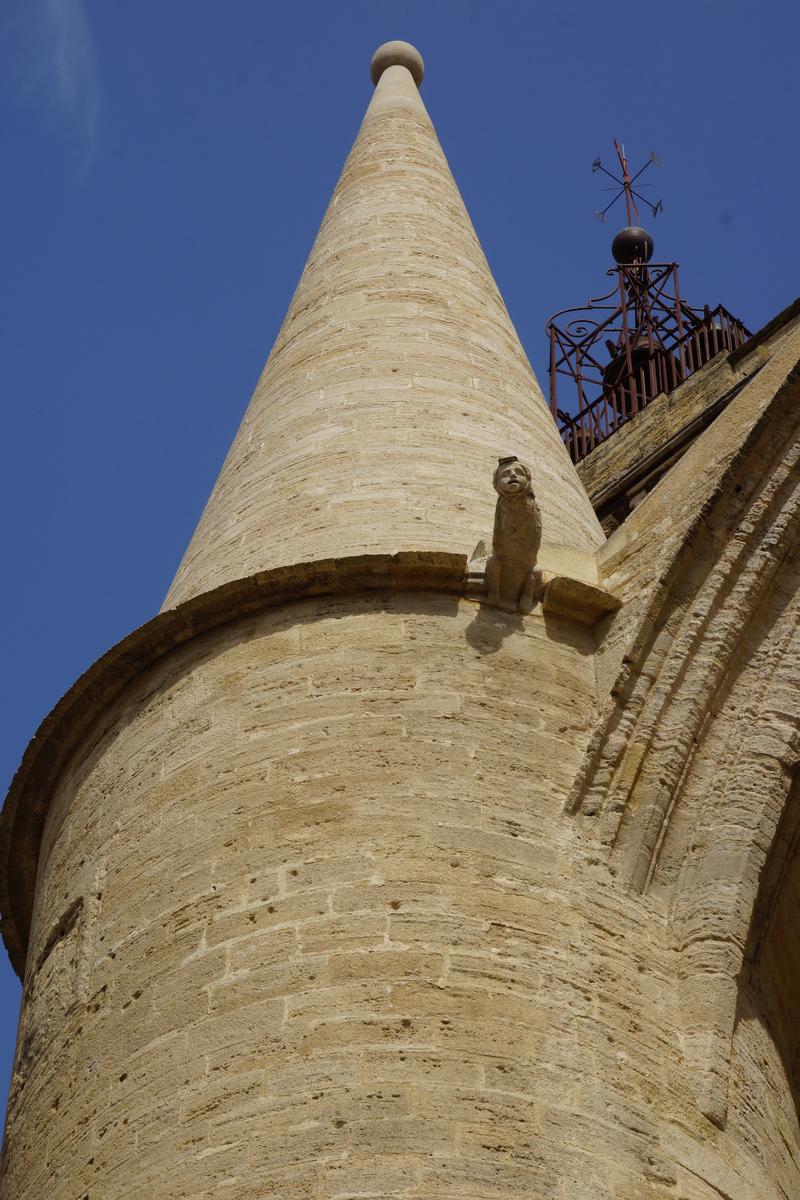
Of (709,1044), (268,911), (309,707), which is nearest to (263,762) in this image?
(309,707)

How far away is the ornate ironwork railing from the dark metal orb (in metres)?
2.68

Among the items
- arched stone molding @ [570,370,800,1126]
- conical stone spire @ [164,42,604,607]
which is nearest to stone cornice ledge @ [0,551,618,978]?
conical stone spire @ [164,42,604,607]

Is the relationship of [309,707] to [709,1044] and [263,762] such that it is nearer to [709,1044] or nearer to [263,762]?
[263,762]

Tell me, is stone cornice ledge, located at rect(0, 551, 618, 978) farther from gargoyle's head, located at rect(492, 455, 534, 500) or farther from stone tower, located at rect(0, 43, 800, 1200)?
gargoyle's head, located at rect(492, 455, 534, 500)

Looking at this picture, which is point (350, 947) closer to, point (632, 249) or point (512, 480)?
point (512, 480)

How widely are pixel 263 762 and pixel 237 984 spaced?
0.86 metres

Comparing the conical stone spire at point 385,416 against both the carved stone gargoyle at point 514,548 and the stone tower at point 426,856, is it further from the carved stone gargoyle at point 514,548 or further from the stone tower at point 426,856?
the carved stone gargoyle at point 514,548

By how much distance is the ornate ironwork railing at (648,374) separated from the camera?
17.7 metres

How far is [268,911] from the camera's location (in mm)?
5562

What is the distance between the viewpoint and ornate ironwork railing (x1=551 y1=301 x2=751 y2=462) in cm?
1767

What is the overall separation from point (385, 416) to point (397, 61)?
20.9 feet

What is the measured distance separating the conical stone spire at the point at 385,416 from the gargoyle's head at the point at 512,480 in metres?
0.32

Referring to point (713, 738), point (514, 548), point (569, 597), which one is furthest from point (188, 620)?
point (713, 738)

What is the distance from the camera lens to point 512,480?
6.70m
